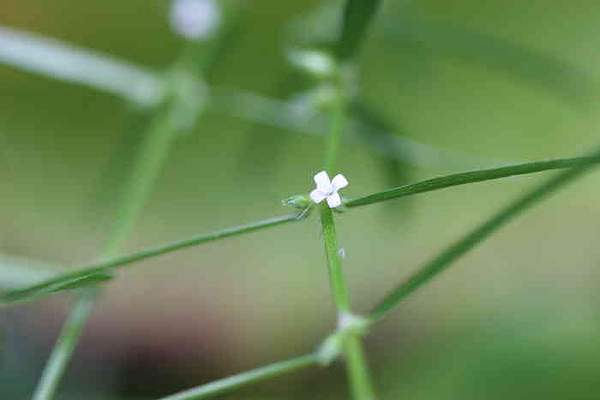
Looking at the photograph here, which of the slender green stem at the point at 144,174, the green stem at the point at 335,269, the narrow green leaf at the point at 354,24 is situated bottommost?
the green stem at the point at 335,269

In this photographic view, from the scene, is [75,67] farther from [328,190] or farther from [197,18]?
[328,190]

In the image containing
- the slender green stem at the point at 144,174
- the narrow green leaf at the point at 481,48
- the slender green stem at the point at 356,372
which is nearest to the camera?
the slender green stem at the point at 356,372

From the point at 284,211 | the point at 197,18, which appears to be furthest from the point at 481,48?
the point at 284,211

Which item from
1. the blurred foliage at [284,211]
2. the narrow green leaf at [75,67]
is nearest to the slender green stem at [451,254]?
the narrow green leaf at [75,67]

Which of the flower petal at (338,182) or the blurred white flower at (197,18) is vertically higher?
the blurred white flower at (197,18)

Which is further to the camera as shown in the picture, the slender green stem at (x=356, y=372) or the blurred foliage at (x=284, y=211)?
the blurred foliage at (x=284, y=211)

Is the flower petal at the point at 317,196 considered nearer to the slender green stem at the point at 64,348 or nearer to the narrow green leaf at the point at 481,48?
the slender green stem at the point at 64,348
